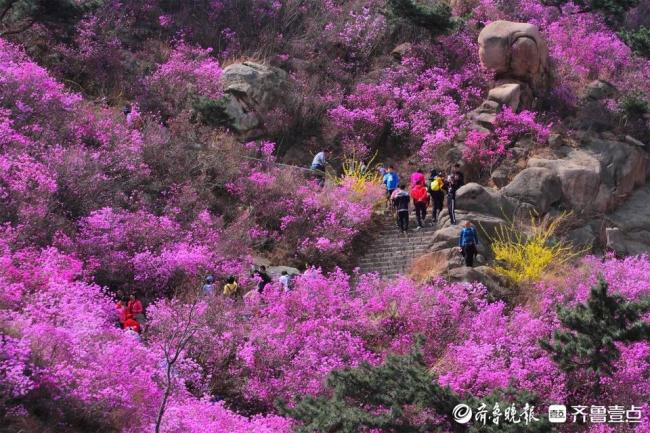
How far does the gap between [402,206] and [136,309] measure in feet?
23.8

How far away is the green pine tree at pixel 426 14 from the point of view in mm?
28781

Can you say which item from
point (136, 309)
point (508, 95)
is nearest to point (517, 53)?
point (508, 95)

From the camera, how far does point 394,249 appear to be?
22.0m

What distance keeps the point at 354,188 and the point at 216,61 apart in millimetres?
7490

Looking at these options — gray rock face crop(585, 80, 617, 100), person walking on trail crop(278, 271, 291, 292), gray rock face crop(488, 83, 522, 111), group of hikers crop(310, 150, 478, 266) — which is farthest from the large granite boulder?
person walking on trail crop(278, 271, 291, 292)

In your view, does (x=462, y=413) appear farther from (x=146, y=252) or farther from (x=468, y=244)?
(x=146, y=252)

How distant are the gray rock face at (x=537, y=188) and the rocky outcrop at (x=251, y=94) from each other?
7.67m

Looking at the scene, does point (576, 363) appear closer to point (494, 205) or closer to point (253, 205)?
point (494, 205)

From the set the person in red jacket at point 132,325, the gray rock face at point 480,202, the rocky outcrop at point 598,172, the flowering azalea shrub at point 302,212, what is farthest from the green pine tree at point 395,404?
the rocky outcrop at point 598,172

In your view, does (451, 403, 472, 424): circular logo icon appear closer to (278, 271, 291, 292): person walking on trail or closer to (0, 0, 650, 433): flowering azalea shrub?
(0, 0, 650, 433): flowering azalea shrub

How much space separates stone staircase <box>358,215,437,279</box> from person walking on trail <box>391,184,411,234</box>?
7.8 inches

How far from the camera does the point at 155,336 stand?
16406 mm

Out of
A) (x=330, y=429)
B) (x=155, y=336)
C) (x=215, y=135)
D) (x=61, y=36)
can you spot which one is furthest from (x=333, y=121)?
(x=330, y=429)

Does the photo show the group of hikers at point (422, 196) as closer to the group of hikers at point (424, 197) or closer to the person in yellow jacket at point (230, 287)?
the group of hikers at point (424, 197)
